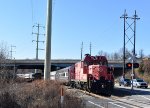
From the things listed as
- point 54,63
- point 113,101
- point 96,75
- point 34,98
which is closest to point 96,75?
point 96,75

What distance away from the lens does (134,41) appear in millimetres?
88062

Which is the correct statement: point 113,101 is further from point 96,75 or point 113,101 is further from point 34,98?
point 34,98

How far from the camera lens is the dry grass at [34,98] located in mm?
18984

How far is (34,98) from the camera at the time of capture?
802 inches

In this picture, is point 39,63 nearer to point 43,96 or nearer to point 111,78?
point 111,78

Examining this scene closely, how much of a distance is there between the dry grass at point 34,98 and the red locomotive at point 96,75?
1605 centimetres

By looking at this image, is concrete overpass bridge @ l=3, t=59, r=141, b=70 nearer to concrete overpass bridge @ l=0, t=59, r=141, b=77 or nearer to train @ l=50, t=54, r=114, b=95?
concrete overpass bridge @ l=0, t=59, r=141, b=77

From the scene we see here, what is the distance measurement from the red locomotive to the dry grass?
16050 millimetres

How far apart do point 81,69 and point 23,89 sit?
68.5ft

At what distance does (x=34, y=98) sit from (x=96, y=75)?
1948 cm

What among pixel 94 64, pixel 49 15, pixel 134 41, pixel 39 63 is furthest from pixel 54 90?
pixel 39 63

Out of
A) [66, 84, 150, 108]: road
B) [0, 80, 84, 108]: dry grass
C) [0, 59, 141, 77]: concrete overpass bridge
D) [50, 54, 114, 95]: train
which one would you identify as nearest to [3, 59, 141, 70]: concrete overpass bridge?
[0, 59, 141, 77]: concrete overpass bridge

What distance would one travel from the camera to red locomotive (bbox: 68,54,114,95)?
38.4 metres

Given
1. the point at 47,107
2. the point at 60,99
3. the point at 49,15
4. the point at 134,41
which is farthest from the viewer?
the point at 134,41
